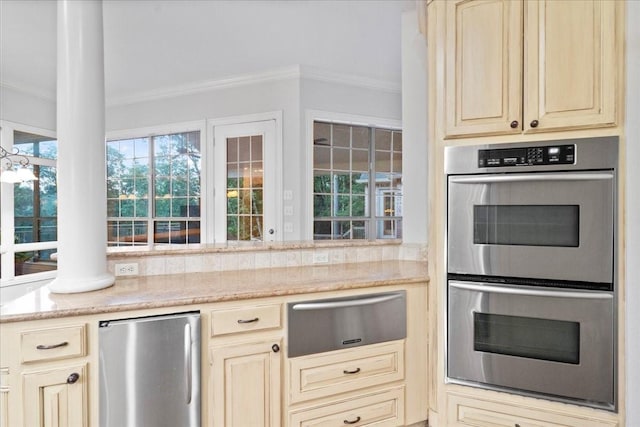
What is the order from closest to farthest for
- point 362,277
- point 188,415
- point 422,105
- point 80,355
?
point 80,355 < point 188,415 < point 362,277 < point 422,105

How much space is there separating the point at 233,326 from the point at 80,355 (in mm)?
552

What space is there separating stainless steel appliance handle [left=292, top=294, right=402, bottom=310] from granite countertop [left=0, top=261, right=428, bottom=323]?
6cm

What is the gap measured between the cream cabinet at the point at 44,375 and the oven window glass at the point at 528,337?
65.4 inches

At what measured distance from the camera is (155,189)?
5340 millimetres

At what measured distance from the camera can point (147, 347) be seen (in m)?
1.48

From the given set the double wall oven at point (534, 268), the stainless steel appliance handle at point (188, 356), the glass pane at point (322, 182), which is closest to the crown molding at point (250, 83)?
the glass pane at point (322, 182)

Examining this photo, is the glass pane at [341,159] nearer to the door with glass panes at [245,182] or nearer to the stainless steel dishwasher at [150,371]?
the door with glass panes at [245,182]

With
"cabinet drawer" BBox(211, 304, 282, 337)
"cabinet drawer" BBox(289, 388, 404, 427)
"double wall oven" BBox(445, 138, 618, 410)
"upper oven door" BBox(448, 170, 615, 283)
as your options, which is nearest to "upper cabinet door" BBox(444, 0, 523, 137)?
"double wall oven" BBox(445, 138, 618, 410)

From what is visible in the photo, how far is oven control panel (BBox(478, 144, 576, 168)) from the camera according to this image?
1.68 metres

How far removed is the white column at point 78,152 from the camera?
5.64 feet

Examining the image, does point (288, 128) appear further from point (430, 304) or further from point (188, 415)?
point (188, 415)

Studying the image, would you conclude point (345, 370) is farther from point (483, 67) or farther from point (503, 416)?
point (483, 67)

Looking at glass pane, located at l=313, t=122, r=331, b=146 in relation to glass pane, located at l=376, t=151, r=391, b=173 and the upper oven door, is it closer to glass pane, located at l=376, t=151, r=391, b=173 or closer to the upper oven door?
glass pane, located at l=376, t=151, r=391, b=173

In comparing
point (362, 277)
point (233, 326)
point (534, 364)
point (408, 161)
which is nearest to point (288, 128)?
point (408, 161)
